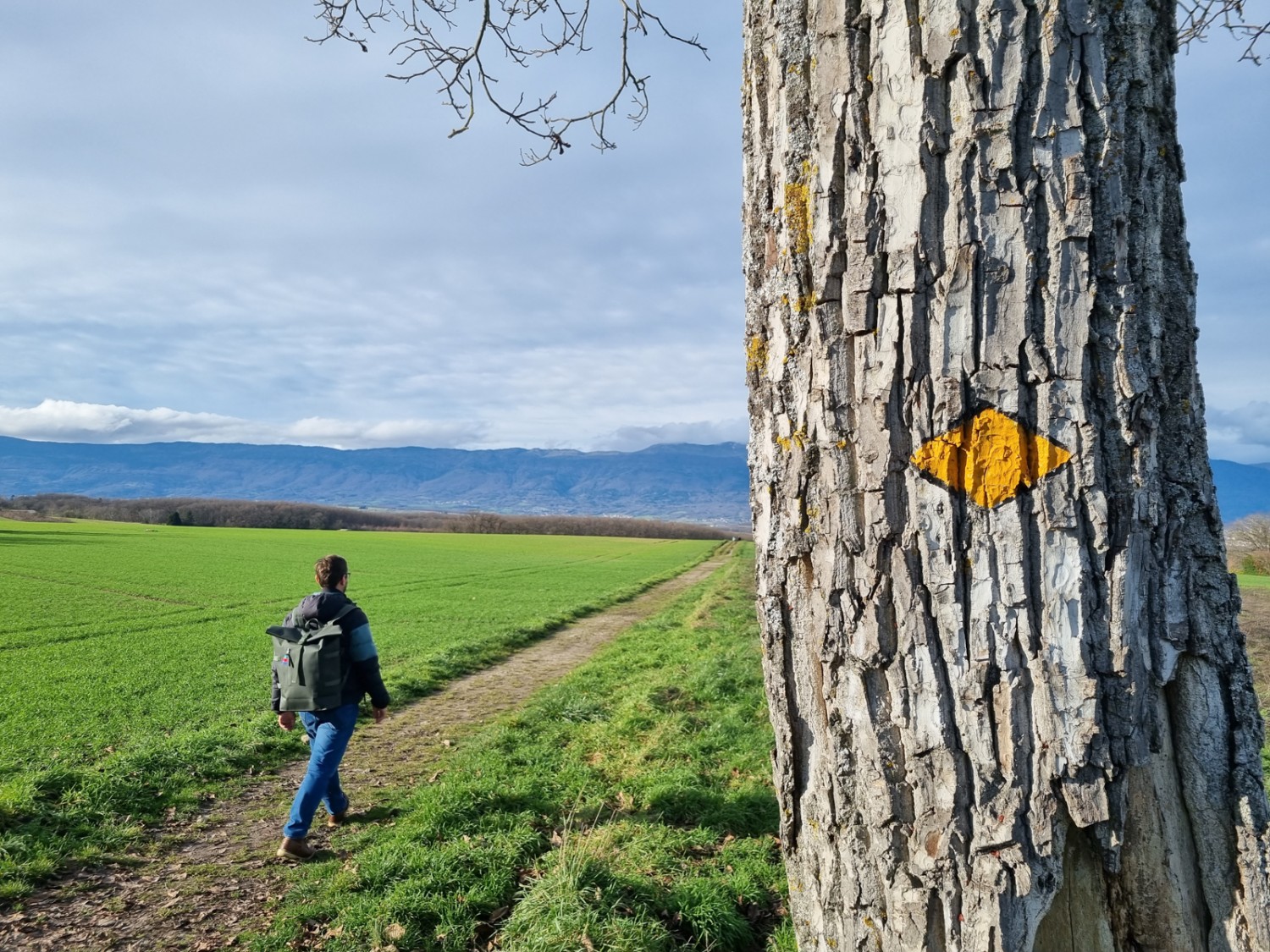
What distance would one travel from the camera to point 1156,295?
1812 mm

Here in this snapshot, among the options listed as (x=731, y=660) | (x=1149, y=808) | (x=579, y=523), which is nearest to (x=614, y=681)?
(x=731, y=660)

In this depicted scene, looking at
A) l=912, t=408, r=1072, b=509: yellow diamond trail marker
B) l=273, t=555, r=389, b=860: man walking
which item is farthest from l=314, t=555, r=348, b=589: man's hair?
l=912, t=408, r=1072, b=509: yellow diamond trail marker

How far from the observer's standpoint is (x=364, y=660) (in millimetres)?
5988

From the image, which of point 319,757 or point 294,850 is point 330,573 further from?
point 294,850

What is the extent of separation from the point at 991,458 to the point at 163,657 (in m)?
17.9

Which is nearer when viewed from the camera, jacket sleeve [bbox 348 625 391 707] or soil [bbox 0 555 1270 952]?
soil [bbox 0 555 1270 952]

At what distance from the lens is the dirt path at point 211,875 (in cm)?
486

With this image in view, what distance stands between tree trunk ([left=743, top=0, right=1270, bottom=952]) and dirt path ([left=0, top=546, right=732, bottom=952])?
491 centimetres

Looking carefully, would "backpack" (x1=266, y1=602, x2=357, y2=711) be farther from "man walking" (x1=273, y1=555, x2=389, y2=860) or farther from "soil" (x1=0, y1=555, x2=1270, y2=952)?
"soil" (x1=0, y1=555, x2=1270, y2=952)

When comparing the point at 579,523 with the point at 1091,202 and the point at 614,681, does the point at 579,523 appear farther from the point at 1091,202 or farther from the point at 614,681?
the point at 1091,202

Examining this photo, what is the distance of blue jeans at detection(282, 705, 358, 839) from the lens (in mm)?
5871

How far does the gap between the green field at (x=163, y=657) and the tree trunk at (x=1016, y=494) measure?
21.7 ft

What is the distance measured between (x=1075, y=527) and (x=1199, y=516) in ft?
1.31

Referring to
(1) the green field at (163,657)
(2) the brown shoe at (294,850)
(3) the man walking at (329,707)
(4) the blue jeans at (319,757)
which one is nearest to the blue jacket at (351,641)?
(3) the man walking at (329,707)
